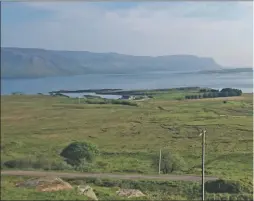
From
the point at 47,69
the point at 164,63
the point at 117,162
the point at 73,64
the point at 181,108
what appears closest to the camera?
the point at 47,69

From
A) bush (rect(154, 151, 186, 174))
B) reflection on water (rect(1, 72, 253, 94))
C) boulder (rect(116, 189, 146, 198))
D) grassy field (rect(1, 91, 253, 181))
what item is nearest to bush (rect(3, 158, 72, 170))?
grassy field (rect(1, 91, 253, 181))

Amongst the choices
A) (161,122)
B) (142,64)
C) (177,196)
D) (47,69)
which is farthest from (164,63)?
(177,196)

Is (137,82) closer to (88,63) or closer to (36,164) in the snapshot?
(88,63)

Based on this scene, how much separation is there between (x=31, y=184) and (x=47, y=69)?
38.7 inches

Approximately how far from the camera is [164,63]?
4348 mm

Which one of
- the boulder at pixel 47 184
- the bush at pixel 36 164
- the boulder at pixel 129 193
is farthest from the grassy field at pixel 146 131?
the boulder at pixel 129 193

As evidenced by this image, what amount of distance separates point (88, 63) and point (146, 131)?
0.94 m

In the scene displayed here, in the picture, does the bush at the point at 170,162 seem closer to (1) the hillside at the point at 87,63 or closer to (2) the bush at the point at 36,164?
(1) the hillside at the point at 87,63

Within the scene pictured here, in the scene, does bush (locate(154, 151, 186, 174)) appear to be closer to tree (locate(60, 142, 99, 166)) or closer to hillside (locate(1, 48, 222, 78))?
tree (locate(60, 142, 99, 166))

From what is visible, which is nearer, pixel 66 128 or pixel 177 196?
pixel 66 128

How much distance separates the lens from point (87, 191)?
4.36 meters

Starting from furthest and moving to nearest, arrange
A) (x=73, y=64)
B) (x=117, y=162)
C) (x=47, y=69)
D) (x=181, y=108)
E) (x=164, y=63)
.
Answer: (x=117, y=162)
(x=181, y=108)
(x=164, y=63)
(x=73, y=64)
(x=47, y=69)

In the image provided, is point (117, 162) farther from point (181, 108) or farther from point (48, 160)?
point (48, 160)

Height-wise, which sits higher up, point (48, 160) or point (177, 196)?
point (48, 160)
